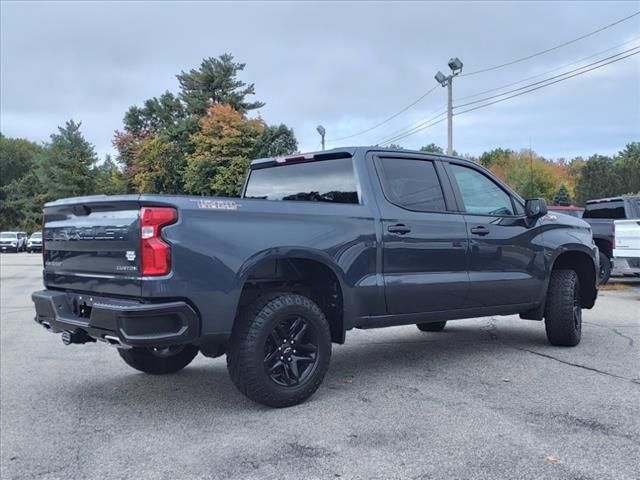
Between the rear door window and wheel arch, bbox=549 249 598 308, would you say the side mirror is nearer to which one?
wheel arch, bbox=549 249 598 308

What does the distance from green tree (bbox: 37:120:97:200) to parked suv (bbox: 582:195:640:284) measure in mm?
54323

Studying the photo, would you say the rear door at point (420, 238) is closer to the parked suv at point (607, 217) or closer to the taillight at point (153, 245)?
the taillight at point (153, 245)

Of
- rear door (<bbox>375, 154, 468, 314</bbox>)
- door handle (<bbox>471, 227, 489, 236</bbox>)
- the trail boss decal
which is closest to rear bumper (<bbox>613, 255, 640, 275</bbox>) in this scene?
door handle (<bbox>471, 227, 489, 236</bbox>)

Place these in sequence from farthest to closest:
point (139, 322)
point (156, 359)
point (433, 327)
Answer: point (433, 327) → point (156, 359) → point (139, 322)

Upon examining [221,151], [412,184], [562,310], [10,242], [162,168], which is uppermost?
[221,151]

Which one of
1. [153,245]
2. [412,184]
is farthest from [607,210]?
[153,245]

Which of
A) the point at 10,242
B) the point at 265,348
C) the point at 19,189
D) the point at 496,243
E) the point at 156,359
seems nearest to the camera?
the point at 265,348

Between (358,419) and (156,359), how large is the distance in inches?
87.1

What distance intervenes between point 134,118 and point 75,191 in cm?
920

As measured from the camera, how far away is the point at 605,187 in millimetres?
50500

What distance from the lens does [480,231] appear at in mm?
5703

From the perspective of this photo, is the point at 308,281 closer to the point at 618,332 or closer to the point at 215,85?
the point at 618,332

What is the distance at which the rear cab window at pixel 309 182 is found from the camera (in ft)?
17.1

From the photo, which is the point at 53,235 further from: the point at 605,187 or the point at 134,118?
the point at 134,118
